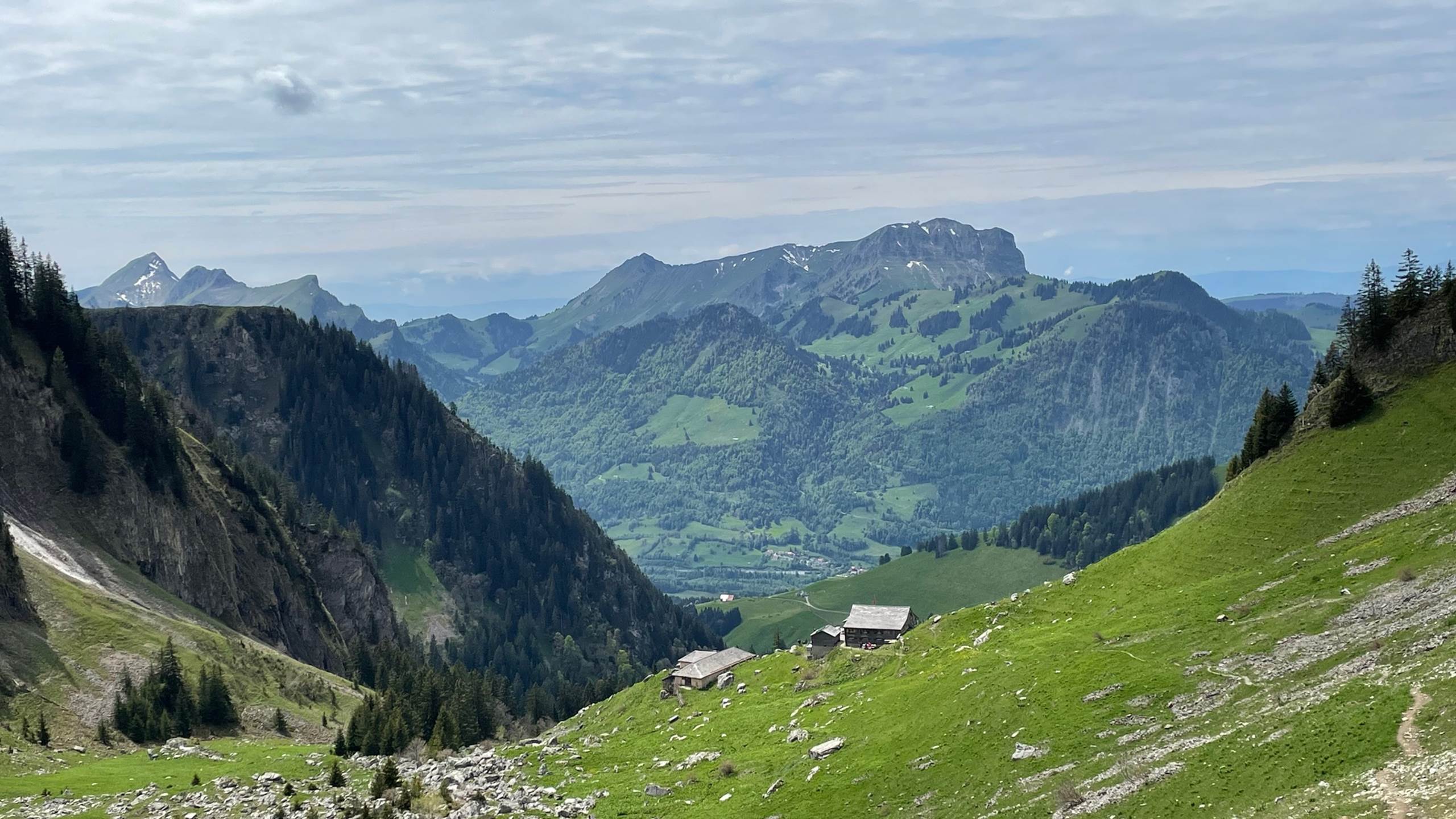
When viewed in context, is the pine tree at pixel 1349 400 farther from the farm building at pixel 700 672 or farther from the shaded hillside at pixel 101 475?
the shaded hillside at pixel 101 475

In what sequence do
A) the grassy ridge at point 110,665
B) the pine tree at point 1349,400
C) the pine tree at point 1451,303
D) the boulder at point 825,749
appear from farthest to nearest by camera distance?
1. the pine tree at point 1349,400
2. the grassy ridge at point 110,665
3. the pine tree at point 1451,303
4. the boulder at point 825,749

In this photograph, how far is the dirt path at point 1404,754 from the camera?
46500 mm

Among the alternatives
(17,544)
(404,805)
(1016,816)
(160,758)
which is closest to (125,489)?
(17,544)

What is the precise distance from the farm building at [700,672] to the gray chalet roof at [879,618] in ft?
50.5

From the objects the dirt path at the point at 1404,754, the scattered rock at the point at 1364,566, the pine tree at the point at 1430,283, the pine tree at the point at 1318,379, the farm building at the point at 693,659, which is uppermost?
the pine tree at the point at 1430,283

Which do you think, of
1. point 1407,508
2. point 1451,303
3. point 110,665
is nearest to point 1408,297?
point 1451,303

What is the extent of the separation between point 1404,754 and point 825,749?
41.9 metres

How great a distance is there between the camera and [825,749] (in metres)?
85.9

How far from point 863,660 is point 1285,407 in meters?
49.4

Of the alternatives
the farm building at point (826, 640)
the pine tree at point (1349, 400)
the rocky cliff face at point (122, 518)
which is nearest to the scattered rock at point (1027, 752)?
the farm building at point (826, 640)

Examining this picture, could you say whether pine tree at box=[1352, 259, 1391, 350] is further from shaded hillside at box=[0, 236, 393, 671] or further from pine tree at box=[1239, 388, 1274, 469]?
shaded hillside at box=[0, 236, 393, 671]

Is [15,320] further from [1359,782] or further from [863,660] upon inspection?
[1359,782]

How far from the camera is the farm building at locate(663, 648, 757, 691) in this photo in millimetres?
130500

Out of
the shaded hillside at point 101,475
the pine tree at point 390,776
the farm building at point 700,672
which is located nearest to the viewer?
the pine tree at point 390,776
